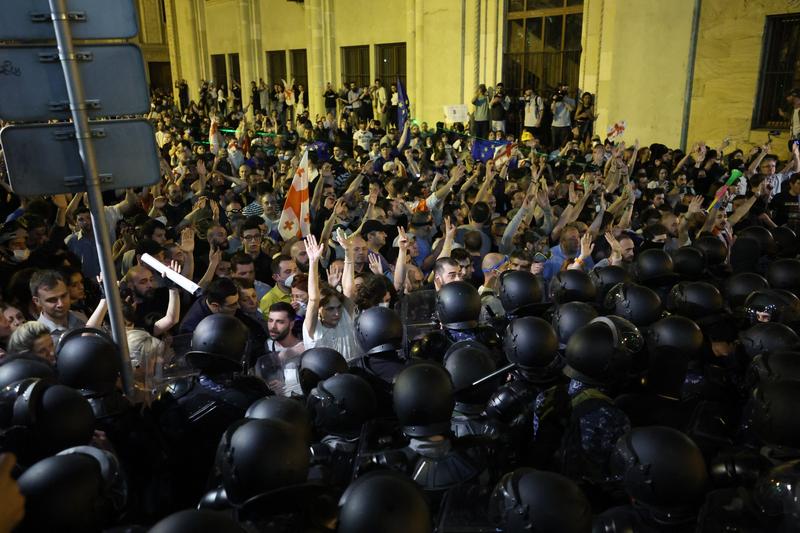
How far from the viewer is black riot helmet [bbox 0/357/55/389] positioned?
2.80 metres

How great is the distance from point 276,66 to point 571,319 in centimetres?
2592

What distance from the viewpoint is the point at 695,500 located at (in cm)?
244

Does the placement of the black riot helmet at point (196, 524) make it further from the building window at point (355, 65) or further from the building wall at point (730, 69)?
the building window at point (355, 65)

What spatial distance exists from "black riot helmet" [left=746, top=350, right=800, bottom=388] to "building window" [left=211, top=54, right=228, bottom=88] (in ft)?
98.8

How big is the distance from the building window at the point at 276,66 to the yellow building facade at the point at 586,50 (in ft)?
0.22

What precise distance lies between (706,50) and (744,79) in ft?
3.56

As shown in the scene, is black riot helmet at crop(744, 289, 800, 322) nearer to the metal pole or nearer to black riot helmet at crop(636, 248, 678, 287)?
black riot helmet at crop(636, 248, 678, 287)

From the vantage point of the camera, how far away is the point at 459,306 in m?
4.13

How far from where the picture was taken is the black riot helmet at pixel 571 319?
12.9 feet

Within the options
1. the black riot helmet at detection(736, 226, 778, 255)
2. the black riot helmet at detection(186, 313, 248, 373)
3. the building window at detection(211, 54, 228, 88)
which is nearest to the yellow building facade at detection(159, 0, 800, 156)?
the building window at detection(211, 54, 228, 88)

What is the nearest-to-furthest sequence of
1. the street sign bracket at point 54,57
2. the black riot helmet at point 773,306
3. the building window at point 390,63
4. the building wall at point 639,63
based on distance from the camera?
the street sign bracket at point 54,57, the black riot helmet at point 773,306, the building wall at point 639,63, the building window at point 390,63

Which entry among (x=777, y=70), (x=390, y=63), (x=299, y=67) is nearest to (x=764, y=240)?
(x=777, y=70)

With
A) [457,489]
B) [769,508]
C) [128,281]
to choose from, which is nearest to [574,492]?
[457,489]

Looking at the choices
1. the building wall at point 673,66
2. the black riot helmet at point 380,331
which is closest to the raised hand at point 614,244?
the black riot helmet at point 380,331
